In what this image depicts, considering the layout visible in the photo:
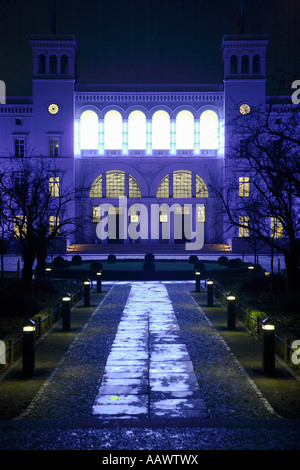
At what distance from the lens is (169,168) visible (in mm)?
48188

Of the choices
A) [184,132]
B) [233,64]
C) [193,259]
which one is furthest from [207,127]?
[193,259]

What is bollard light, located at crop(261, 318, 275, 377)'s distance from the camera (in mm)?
9383

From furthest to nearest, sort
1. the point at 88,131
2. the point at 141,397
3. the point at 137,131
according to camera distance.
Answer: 1. the point at 137,131
2. the point at 88,131
3. the point at 141,397

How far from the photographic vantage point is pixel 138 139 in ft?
159

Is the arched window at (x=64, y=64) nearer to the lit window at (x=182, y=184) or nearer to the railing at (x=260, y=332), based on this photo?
the lit window at (x=182, y=184)

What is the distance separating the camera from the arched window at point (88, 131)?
48281 mm

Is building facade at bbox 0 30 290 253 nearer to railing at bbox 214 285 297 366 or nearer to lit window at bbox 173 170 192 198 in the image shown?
lit window at bbox 173 170 192 198

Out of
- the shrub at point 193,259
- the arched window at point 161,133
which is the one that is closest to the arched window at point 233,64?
the arched window at point 161,133

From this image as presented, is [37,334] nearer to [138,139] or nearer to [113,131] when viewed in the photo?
[138,139]

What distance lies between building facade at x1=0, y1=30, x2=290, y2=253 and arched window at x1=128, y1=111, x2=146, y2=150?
Answer: 0.09 meters

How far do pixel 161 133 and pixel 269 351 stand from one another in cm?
4065

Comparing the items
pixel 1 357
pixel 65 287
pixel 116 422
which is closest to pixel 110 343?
pixel 1 357

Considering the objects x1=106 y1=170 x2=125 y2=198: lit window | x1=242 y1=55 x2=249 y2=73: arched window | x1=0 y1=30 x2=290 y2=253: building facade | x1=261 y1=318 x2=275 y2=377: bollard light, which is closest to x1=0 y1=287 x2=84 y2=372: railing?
x1=261 y1=318 x2=275 y2=377: bollard light

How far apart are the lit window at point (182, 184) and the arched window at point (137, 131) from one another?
13.1 feet
